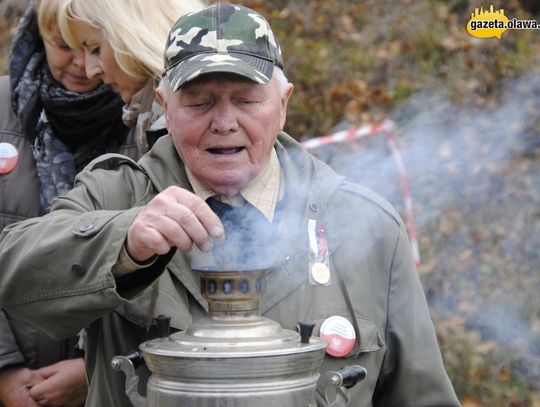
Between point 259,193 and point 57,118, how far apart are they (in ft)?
4.00

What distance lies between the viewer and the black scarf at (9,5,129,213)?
12.1 feet

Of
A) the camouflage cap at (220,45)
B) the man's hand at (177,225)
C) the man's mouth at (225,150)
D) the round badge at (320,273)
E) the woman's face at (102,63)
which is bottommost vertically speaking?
the round badge at (320,273)

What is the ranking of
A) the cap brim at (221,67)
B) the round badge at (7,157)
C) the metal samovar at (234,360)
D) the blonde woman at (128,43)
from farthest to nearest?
the round badge at (7,157), the blonde woman at (128,43), the cap brim at (221,67), the metal samovar at (234,360)

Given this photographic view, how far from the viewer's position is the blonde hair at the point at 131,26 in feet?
11.7

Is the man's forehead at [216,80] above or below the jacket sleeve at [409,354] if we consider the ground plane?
above

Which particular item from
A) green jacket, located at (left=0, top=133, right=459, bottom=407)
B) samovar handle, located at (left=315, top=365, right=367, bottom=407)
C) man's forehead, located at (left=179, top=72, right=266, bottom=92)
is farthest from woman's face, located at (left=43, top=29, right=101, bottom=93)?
samovar handle, located at (left=315, top=365, right=367, bottom=407)

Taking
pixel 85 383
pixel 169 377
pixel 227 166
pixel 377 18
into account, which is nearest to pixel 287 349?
pixel 169 377

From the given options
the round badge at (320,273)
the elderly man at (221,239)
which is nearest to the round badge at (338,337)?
the elderly man at (221,239)

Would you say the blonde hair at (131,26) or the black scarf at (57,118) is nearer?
the blonde hair at (131,26)

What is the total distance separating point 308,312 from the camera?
9.07 ft

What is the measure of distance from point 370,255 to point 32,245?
0.98 metres

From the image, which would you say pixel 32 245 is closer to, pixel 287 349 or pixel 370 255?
pixel 287 349

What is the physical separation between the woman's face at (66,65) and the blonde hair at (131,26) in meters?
0.06

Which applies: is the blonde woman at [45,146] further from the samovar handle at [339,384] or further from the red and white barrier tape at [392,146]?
the red and white barrier tape at [392,146]
